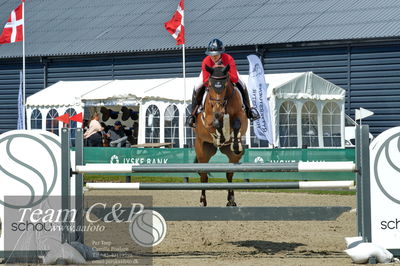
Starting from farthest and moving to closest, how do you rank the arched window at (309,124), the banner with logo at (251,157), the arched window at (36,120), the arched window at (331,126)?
the arched window at (36,120), the arched window at (331,126), the arched window at (309,124), the banner with logo at (251,157)

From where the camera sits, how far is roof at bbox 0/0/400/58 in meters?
30.8

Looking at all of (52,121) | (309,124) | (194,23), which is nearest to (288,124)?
(309,124)

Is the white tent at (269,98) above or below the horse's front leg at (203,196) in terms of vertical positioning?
above

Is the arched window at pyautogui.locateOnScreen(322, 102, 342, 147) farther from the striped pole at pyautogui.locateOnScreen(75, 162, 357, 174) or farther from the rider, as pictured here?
the striped pole at pyautogui.locateOnScreen(75, 162, 357, 174)

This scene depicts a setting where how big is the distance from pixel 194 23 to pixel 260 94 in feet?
38.1

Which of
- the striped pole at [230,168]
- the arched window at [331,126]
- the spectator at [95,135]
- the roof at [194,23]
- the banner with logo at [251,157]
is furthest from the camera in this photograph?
the roof at [194,23]

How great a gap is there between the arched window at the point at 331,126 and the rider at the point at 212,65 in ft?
53.5

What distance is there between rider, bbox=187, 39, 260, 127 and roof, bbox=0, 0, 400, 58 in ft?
62.7

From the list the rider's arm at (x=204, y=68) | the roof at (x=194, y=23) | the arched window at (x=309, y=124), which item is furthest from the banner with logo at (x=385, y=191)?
the roof at (x=194, y=23)

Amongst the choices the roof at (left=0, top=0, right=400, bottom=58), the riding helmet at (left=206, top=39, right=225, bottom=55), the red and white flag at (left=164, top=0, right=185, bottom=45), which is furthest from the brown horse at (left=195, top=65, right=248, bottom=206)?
the roof at (left=0, top=0, right=400, bottom=58)

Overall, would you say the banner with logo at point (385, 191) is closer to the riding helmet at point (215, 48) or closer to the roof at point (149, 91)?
the riding helmet at point (215, 48)

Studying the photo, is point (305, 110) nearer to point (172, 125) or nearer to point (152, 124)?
point (172, 125)

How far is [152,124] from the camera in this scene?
91.2 feet

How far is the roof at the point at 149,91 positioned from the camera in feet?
86.2
